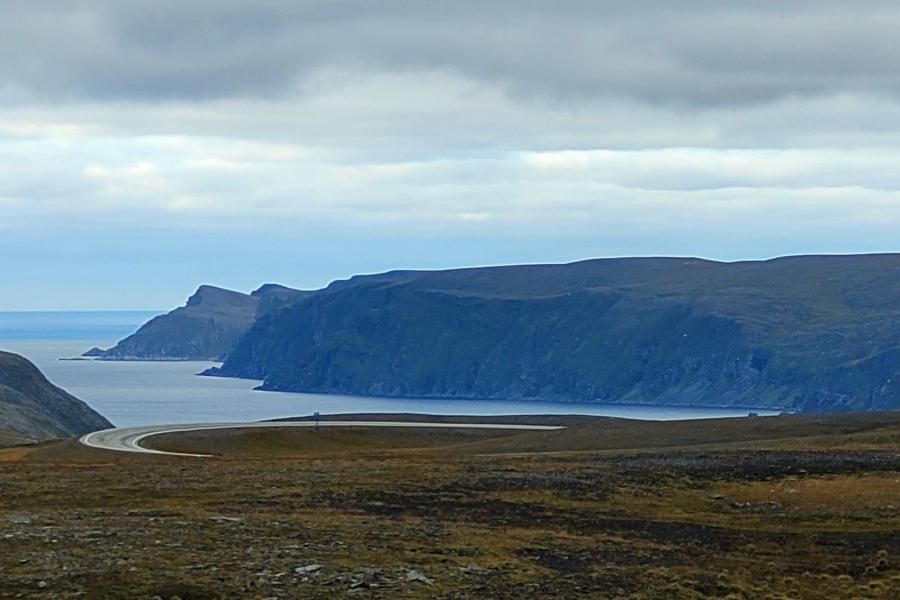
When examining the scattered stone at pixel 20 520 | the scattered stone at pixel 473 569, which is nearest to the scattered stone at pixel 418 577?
the scattered stone at pixel 473 569

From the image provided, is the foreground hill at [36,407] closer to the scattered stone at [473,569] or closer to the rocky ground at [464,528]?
the rocky ground at [464,528]

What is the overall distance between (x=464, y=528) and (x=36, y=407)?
14538cm

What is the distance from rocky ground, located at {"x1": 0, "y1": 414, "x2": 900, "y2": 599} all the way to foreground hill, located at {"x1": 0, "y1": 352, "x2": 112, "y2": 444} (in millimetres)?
101338

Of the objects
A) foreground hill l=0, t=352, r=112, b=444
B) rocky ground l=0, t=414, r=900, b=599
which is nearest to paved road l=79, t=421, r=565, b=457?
rocky ground l=0, t=414, r=900, b=599

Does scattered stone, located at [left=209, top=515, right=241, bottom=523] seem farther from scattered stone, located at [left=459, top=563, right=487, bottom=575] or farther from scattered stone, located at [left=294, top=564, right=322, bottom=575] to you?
scattered stone, located at [left=459, top=563, right=487, bottom=575]

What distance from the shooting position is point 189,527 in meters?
30.6

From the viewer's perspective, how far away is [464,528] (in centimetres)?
3244

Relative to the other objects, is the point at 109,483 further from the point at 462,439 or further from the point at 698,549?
the point at 462,439

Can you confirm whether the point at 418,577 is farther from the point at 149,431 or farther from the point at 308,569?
the point at 149,431

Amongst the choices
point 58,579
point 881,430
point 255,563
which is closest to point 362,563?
point 255,563

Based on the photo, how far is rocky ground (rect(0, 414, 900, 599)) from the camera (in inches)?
990

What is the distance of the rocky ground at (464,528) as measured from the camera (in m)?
25.1

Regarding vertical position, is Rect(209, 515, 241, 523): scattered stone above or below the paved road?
below

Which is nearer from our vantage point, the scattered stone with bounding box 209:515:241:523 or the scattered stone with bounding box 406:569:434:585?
the scattered stone with bounding box 406:569:434:585
